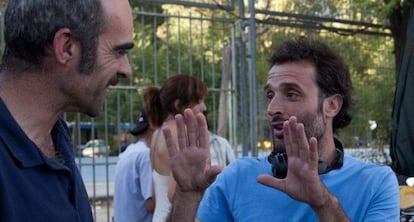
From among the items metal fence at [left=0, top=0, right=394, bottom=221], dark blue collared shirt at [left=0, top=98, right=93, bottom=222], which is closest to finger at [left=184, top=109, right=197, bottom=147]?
dark blue collared shirt at [left=0, top=98, right=93, bottom=222]

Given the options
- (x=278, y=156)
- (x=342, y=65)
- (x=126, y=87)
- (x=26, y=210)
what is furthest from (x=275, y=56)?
(x=126, y=87)

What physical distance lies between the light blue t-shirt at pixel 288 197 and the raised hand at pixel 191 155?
15.7 inches

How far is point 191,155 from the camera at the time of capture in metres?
1.94

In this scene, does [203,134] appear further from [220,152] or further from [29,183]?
[220,152]

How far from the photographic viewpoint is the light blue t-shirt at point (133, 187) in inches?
166

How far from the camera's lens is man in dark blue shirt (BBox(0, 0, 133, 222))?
1422 mm

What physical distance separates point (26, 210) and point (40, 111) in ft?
0.85

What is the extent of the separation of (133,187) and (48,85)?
2.78 meters

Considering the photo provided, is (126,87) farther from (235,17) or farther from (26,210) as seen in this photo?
(26,210)

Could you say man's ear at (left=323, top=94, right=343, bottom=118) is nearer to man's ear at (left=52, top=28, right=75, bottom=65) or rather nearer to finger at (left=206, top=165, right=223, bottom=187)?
finger at (left=206, top=165, right=223, bottom=187)

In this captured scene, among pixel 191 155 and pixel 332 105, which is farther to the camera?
pixel 332 105

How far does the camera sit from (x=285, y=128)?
199cm

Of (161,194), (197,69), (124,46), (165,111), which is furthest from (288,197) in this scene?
(197,69)

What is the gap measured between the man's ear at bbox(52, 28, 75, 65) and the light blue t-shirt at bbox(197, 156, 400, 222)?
1.01 metres
